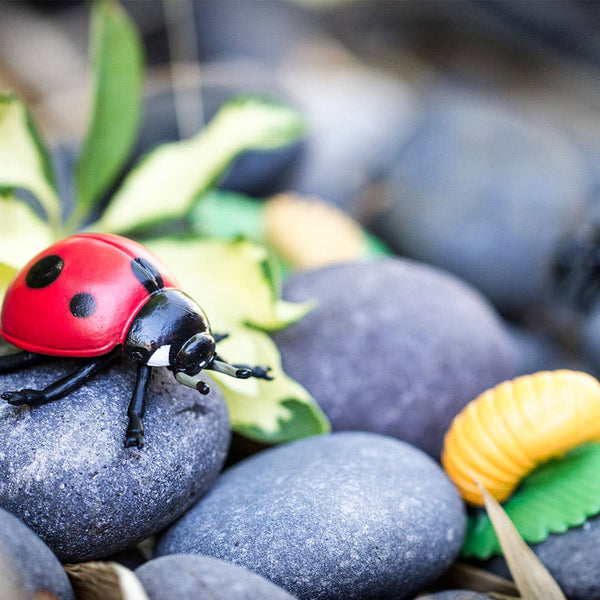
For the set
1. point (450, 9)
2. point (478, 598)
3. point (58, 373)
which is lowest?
point (478, 598)

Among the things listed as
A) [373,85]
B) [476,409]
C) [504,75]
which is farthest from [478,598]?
[504,75]

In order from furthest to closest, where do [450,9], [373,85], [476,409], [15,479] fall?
[450,9], [373,85], [476,409], [15,479]

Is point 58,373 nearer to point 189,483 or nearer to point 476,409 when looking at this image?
point 189,483

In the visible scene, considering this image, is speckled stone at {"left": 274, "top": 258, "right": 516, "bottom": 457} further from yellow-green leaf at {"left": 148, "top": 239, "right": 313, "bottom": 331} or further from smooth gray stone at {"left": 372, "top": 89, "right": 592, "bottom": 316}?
smooth gray stone at {"left": 372, "top": 89, "right": 592, "bottom": 316}

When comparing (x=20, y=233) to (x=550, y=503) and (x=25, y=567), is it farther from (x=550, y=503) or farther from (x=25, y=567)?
(x=550, y=503)

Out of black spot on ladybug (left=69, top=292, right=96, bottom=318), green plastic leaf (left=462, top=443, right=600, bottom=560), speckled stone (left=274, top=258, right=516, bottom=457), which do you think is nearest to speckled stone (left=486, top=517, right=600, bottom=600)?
green plastic leaf (left=462, top=443, right=600, bottom=560)

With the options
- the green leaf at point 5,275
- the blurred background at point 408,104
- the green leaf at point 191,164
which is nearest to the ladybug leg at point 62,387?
the green leaf at point 5,275

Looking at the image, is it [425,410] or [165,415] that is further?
[425,410]
